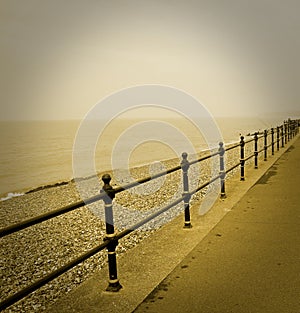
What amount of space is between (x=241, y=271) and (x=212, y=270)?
0.32 meters

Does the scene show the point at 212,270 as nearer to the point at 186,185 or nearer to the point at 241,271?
the point at 241,271

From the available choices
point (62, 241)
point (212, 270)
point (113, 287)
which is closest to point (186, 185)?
point (212, 270)

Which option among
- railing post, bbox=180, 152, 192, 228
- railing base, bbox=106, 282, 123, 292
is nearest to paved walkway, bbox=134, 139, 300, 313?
railing base, bbox=106, 282, 123, 292

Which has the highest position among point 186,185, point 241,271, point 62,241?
point 186,185

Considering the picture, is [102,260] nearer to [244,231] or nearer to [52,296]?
[52,296]

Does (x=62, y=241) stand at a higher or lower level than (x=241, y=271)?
lower

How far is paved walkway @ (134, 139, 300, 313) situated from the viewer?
3.47m

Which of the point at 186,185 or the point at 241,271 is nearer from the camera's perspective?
the point at 241,271

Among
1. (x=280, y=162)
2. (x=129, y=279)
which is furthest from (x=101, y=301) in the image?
(x=280, y=162)

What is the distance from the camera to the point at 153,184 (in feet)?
55.1

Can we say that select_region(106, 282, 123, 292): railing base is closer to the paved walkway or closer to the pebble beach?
the paved walkway

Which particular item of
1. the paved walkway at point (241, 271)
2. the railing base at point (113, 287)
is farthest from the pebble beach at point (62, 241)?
the paved walkway at point (241, 271)

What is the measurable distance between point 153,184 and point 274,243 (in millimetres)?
11727

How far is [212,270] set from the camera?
14.0ft
